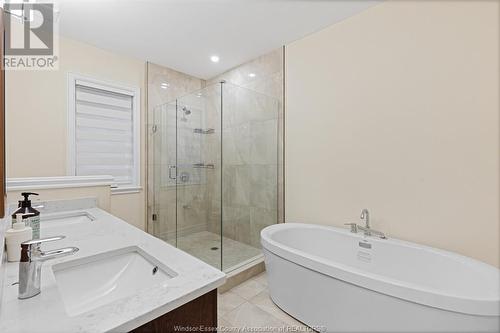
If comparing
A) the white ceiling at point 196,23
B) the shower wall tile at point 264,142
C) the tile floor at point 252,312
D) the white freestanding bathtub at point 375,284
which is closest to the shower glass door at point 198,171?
the shower wall tile at point 264,142

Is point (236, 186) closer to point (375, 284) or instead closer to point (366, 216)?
point (366, 216)

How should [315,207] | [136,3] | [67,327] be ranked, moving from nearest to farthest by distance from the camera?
[67,327] → [136,3] → [315,207]

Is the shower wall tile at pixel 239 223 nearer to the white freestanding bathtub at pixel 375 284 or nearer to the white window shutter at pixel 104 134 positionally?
the white freestanding bathtub at pixel 375 284

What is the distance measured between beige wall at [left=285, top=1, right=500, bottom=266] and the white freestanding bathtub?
0.60 ft

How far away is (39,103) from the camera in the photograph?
2201mm

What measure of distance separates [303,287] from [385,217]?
91cm

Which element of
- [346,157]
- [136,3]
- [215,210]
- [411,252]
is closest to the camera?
[411,252]

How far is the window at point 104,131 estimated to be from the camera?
2439mm

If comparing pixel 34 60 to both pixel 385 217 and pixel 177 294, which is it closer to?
pixel 177 294

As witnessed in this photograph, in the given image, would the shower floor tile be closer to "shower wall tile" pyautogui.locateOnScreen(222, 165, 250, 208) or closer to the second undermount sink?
"shower wall tile" pyautogui.locateOnScreen(222, 165, 250, 208)

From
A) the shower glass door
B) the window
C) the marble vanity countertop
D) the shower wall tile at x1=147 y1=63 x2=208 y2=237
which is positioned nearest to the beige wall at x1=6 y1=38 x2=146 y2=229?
the window

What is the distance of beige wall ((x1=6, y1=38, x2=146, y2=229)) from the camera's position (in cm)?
207

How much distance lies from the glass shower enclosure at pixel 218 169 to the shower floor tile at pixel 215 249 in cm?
1

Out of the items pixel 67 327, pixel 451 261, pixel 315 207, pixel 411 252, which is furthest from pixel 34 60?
pixel 451 261
